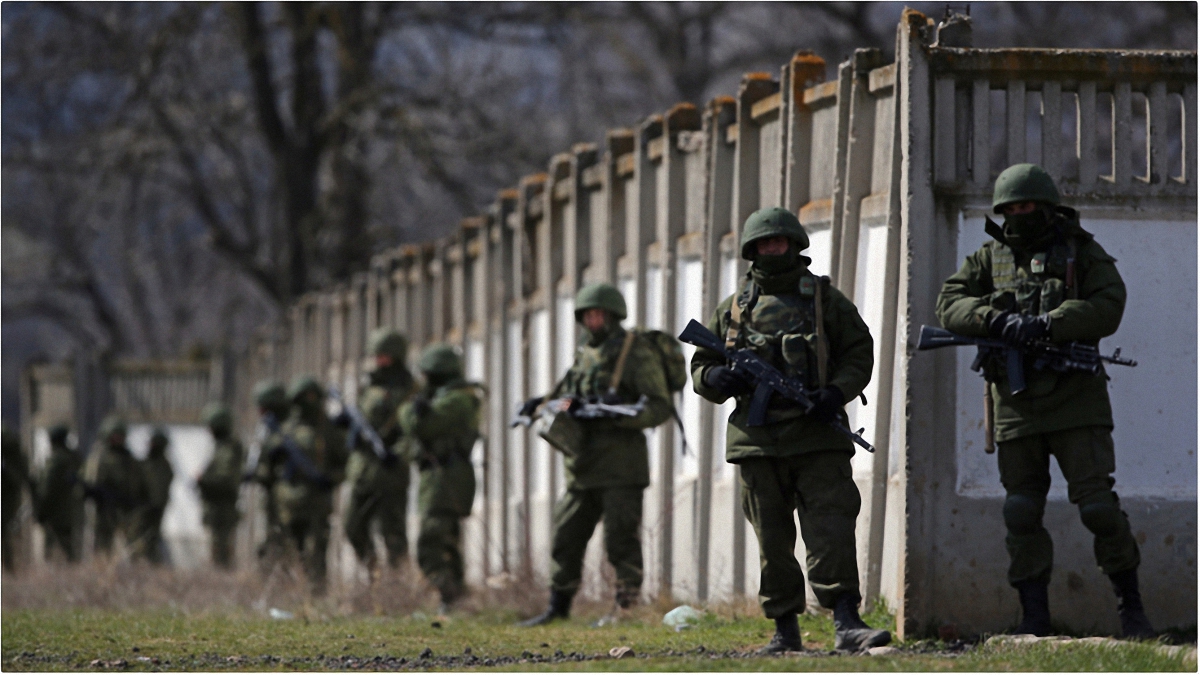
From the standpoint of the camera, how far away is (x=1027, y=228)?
7.63 m

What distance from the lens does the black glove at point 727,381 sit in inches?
292

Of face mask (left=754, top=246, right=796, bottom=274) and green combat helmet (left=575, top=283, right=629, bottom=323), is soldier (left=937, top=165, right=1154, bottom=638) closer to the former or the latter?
face mask (left=754, top=246, right=796, bottom=274)

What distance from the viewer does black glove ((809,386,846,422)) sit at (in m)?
7.30

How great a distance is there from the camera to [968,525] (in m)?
8.27

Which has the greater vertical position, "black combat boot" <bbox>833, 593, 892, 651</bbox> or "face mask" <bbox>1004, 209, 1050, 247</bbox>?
"face mask" <bbox>1004, 209, 1050, 247</bbox>

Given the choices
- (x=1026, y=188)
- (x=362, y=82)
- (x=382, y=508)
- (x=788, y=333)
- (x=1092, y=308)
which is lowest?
(x=382, y=508)

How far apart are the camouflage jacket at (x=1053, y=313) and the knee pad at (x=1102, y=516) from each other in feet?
1.10

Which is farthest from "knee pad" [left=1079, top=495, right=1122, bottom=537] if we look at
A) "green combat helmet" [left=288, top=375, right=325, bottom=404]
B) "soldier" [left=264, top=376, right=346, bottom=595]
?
"green combat helmet" [left=288, top=375, right=325, bottom=404]

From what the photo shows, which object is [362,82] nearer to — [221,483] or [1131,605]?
[221,483]

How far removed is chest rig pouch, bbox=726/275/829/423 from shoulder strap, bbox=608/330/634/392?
2.16 metres

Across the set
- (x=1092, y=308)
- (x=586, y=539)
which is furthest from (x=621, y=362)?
(x=1092, y=308)

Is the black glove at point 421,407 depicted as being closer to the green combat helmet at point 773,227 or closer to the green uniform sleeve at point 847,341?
the green combat helmet at point 773,227

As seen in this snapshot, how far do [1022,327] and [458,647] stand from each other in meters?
3.05

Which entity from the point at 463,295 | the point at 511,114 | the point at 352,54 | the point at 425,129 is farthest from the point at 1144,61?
the point at 511,114
